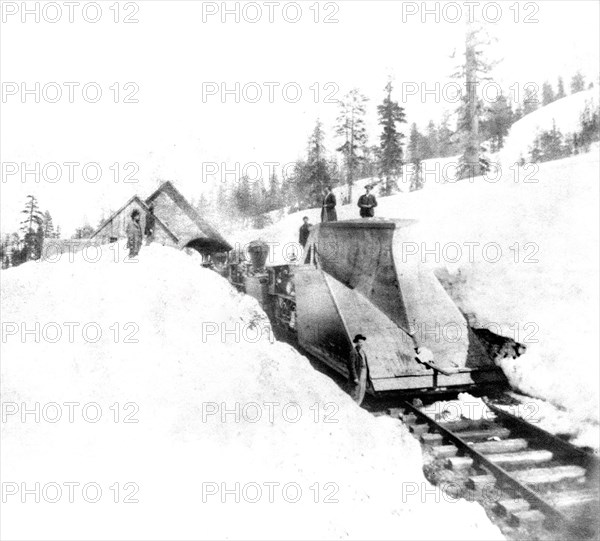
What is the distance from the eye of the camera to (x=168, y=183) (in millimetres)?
25391

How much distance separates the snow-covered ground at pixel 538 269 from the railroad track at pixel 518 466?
2.48ft

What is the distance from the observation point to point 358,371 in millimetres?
7797

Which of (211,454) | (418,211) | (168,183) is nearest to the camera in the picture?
(211,454)

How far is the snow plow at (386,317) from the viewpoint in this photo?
834cm

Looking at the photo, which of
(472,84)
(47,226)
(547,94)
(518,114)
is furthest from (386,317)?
(547,94)

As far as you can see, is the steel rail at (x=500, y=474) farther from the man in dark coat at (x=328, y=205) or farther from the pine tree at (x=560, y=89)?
the pine tree at (x=560, y=89)

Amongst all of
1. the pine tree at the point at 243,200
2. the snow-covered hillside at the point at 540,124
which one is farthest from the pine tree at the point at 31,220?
the snow-covered hillside at the point at 540,124

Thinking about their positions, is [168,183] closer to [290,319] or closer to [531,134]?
[290,319]

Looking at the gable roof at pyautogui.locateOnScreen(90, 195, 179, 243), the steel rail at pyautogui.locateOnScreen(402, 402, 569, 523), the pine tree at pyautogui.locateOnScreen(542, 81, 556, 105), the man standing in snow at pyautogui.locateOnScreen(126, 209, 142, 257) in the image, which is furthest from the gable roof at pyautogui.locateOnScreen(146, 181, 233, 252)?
the pine tree at pyautogui.locateOnScreen(542, 81, 556, 105)

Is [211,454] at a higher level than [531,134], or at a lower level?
lower

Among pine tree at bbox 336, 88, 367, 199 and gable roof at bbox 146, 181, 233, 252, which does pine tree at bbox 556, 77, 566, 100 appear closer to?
pine tree at bbox 336, 88, 367, 199

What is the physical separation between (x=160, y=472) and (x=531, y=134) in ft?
234

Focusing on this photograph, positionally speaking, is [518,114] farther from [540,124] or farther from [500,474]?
[500,474]

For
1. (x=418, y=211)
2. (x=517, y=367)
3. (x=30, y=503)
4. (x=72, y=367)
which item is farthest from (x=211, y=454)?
(x=418, y=211)
